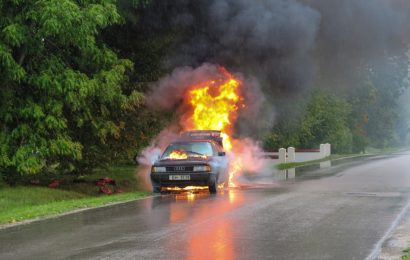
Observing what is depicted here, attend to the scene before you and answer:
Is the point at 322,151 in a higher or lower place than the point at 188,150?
higher

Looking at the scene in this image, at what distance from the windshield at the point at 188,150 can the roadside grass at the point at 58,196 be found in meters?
1.37

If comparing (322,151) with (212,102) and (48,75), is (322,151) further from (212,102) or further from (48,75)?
(48,75)

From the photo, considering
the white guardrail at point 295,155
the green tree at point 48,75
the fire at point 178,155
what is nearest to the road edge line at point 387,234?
the fire at point 178,155

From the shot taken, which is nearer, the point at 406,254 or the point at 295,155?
the point at 406,254

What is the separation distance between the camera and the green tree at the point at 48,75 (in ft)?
48.1

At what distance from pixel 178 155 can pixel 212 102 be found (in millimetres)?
7767

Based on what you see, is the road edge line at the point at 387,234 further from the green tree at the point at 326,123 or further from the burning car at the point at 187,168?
the green tree at the point at 326,123

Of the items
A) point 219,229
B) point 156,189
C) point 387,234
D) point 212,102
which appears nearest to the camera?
point 387,234

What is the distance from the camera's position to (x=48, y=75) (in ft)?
51.0

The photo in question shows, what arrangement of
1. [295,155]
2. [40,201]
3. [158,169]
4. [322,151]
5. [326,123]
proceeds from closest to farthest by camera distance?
[158,169]
[40,201]
[295,155]
[322,151]
[326,123]

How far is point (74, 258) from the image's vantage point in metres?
7.44

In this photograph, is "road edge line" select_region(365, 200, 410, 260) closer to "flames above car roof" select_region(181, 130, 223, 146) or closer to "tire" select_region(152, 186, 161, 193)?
"tire" select_region(152, 186, 161, 193)

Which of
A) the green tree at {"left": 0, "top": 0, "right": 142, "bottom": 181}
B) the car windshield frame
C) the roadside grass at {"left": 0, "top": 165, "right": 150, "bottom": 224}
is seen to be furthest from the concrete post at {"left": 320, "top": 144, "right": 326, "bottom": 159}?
the green tree at {"left": 0, "top": 0, "right": 142, "bottom": 181}

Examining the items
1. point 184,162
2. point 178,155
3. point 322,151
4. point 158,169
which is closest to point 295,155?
point 322,151
